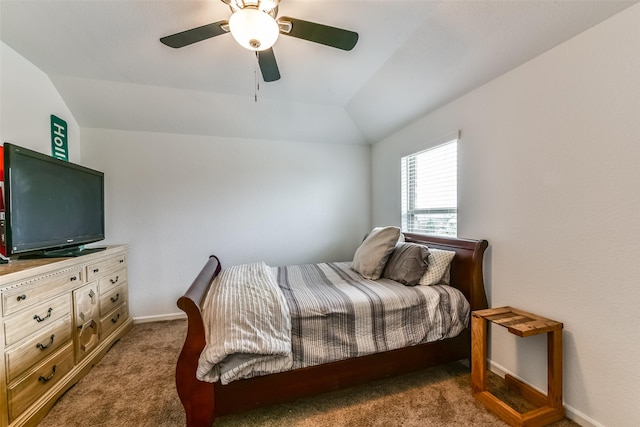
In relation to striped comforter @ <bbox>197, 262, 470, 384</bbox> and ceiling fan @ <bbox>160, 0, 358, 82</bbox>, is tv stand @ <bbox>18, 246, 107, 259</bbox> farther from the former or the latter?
ceiling fan @ <bbox>160, 0, 358, 82</bbox>

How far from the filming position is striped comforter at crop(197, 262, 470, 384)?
4.52ft

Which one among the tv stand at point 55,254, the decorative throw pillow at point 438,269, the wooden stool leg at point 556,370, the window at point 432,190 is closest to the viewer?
the wooden stool leg at point 556,370

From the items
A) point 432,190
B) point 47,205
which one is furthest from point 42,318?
point 432,190

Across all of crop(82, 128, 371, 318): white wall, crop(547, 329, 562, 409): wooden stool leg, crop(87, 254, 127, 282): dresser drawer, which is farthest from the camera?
crop(82, 128, 371, 318): white wall

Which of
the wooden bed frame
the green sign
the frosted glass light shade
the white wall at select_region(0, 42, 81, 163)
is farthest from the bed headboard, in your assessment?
the green sign

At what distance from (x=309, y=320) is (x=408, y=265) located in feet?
3.23

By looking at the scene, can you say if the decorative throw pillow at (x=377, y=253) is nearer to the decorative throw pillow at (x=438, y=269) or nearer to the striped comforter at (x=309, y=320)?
the striped comforter at (x=309, y=320)

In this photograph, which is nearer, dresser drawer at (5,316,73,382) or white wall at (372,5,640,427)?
white wall at (372,5,640,427)

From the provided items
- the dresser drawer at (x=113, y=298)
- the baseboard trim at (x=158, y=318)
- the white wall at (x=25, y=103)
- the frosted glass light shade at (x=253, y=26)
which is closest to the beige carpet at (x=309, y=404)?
the dresser drawer at (x=113, y=298)

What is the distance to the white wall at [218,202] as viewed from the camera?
2980mm

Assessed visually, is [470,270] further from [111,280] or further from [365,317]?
[111,280]

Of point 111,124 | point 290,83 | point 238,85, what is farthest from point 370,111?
point 111,124

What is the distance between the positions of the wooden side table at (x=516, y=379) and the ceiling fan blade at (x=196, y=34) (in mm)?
2348

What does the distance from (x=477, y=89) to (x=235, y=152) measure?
8.84 feet
